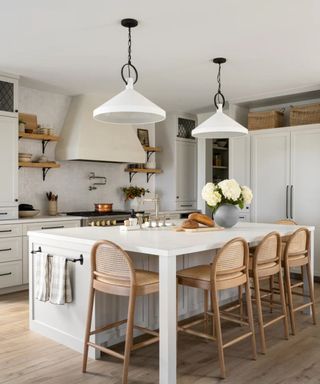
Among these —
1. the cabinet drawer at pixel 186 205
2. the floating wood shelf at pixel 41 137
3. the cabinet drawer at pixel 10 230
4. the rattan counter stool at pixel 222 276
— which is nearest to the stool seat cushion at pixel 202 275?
the rattan counter stool at pixel 222 276

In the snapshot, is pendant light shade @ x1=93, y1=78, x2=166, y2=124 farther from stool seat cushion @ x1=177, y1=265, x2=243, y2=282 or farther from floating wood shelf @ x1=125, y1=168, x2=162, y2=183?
floating wood shelf @ x1=125, y1=168, x2=162, y2=183

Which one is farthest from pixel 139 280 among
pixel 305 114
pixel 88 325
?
pixel 305 114

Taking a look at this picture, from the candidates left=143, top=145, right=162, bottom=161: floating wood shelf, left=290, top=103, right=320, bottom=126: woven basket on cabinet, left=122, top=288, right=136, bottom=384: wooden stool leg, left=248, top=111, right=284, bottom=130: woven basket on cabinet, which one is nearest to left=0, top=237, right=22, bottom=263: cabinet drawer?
left=122, top=288, right=136, bottom=384: wooden stool leg

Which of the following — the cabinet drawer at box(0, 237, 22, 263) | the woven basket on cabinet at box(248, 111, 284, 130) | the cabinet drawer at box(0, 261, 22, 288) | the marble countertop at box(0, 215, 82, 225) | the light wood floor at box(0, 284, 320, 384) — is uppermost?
the woven basket on cabinet at box(248, 111, 284, 130)

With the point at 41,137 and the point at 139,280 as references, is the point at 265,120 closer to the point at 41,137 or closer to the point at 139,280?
the point at 41,137

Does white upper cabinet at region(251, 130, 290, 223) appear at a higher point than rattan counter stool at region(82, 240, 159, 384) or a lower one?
higher

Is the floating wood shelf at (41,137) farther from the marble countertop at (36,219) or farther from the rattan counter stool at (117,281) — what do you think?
the rattan counter stool at (117,281)

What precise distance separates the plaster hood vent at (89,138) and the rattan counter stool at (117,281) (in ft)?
10.6

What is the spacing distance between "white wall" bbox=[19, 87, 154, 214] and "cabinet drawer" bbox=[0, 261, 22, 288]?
109 centimetres

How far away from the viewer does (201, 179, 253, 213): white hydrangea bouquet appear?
372 centimetres

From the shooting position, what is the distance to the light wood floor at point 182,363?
2613 mm

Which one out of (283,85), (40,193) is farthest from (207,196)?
(40,193)

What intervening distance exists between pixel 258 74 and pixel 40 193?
3299 mm

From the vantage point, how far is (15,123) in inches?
199
